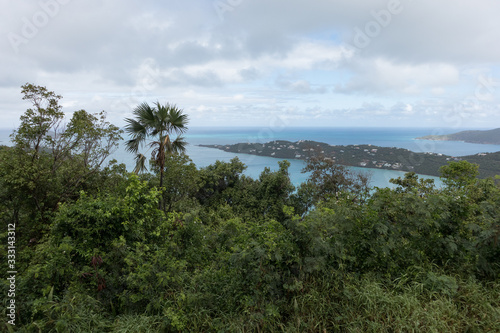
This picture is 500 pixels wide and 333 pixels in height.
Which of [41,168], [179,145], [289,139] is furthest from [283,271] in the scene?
[289,139]

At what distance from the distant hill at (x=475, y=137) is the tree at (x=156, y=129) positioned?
77532mm

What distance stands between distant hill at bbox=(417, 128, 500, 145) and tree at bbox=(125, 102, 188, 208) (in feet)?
254

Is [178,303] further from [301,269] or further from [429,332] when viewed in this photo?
[429,332]

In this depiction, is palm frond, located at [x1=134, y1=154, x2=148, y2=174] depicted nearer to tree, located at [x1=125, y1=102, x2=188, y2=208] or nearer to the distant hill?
tree, located at [x1=125, y1=102, x2=188, y2=208]


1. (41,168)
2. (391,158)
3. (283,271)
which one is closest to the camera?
(283,271)

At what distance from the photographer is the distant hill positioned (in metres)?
60.7

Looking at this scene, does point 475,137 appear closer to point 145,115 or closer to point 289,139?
point 289,139

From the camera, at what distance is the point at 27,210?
23.8ft

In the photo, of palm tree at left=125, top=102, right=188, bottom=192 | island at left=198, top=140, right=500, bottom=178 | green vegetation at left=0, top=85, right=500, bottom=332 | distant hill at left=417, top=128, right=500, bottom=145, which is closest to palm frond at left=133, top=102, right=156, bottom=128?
palm tree at left=125, top=102, right=188, bottom=192

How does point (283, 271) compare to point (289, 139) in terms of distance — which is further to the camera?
point (289, 139)

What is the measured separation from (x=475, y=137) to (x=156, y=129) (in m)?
86.2

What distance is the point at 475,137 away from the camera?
2645 inches

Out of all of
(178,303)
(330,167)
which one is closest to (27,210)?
(178,303)

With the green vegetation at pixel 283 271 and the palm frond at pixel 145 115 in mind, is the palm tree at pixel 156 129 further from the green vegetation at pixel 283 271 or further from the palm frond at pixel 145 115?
the green vegetation at pixel 283 271
